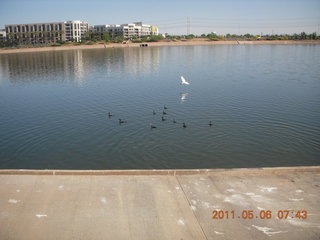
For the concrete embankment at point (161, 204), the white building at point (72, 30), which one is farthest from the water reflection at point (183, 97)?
the white building at point (72, 30)

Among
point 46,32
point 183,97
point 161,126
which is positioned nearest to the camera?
point 161,126

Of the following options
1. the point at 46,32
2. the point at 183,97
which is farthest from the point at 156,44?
the point at 183,97

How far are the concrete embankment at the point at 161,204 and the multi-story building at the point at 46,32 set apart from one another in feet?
566

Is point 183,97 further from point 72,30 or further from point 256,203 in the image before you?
point 72,30

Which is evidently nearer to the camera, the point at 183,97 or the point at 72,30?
the point at 183,97

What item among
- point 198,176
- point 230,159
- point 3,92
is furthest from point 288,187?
point 3,92

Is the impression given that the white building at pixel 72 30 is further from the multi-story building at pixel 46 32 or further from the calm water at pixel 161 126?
the calm water at pixel 161 126

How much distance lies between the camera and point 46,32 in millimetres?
164875

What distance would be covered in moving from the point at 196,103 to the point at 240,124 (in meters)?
6.29
